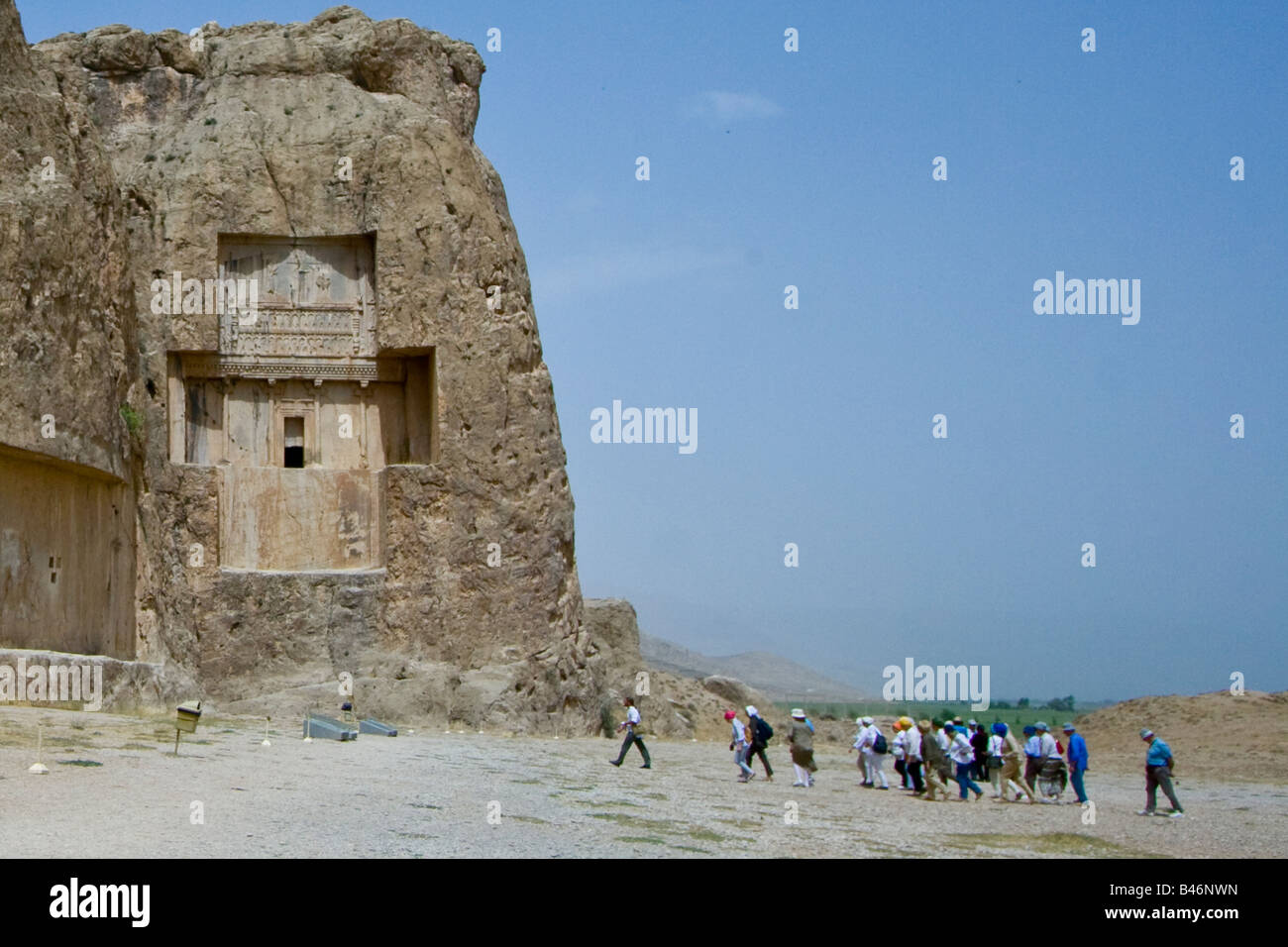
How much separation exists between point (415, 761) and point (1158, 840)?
9.52m

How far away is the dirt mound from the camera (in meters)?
36.3

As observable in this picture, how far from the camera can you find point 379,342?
112 ft

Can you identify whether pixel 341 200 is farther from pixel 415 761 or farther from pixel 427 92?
pixel 415 761

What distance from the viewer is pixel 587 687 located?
34906mm

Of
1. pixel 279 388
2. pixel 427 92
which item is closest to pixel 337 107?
pixel 427 92

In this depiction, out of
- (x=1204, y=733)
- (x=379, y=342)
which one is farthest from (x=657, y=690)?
(x=1204, y=733)

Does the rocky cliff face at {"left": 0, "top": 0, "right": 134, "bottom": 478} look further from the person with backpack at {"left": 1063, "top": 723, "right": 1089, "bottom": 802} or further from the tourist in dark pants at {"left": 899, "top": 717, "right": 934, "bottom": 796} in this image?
the person with backpack at {"left": 1063, "top": 723, "right": 1089, "bottom": 802}

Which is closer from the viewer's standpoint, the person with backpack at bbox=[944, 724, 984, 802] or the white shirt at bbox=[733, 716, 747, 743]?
the person with backpack at bbox=[944, 724, 984, 802]

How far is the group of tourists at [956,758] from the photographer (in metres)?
23.3

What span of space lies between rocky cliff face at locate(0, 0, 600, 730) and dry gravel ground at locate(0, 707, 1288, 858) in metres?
5.96

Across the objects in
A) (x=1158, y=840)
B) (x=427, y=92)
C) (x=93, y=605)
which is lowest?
(x=1158, y=840)

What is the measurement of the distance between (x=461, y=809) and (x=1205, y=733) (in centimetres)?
3221

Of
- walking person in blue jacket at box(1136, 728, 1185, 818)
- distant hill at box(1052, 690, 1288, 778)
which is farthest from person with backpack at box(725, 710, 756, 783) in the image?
distant hill at box(1052, 690, 1288, 778)

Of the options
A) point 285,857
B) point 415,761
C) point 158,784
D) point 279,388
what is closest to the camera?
point 285,857
